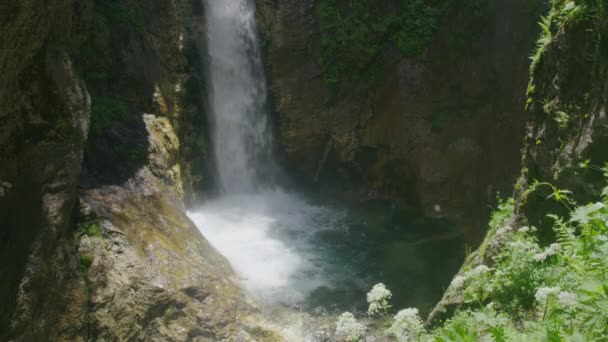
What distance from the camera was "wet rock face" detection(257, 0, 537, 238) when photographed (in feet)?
30.3

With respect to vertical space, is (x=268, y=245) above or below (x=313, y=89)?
below

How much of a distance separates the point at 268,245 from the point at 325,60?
508 centimetres

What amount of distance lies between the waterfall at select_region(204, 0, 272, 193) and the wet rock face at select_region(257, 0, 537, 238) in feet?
1.32

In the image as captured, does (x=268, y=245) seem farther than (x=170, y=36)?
No

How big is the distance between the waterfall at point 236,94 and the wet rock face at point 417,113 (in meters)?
0.40

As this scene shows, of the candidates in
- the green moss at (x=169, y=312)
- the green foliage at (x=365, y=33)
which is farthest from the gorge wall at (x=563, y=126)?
the green foliage at (x=365, y=33)

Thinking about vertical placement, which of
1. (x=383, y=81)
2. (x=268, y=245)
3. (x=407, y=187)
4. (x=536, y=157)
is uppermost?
Result: (x=383, y=81)

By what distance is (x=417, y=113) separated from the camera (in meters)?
10.4

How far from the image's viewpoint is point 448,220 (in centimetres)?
988

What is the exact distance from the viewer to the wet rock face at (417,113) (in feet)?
30.3

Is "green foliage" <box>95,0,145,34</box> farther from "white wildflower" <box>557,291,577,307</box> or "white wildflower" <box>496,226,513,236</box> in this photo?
"white wildflower" <box>557,291,577,307</box>

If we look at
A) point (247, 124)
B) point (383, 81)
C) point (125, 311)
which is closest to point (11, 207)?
point (125, 311)

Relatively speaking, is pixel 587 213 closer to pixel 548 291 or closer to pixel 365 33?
pixel 548 291

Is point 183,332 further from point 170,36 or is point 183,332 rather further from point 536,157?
point 170,36
